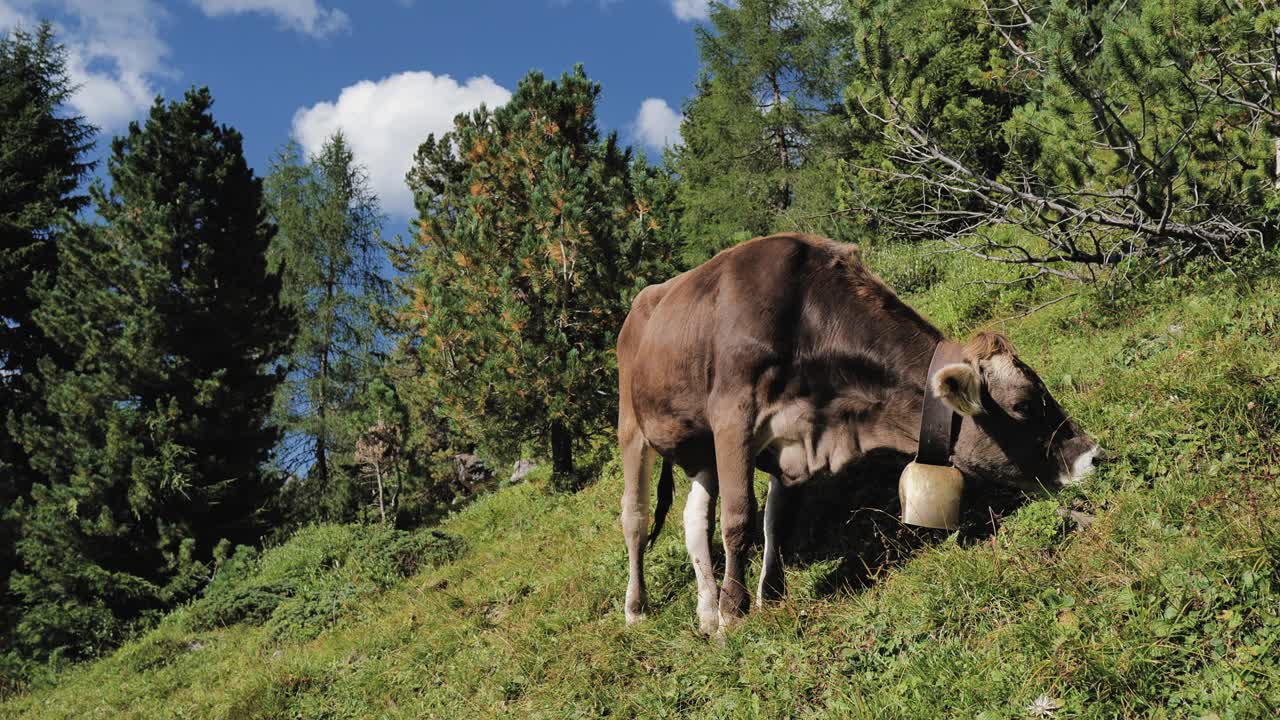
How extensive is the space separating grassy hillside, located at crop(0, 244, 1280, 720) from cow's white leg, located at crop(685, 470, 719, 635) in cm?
16

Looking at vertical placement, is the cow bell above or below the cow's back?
below

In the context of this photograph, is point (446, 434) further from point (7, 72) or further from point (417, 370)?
point (7, 72)

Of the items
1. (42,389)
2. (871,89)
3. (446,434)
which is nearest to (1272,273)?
(871,89)

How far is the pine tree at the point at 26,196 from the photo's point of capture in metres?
19.0

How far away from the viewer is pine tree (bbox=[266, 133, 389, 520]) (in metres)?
24.4

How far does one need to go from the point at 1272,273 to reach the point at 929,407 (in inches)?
158

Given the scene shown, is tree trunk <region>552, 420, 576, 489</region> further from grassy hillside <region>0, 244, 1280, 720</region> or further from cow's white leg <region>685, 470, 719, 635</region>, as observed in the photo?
cow's white leg <region>685, 470, 719, 635</region>

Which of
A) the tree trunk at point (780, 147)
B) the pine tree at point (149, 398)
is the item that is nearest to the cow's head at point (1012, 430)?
the pine tree at point (149, 398)

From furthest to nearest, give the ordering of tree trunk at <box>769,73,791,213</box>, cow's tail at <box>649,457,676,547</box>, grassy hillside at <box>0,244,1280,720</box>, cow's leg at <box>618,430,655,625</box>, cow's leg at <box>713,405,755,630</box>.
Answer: tree trunk at <box>769,73,791,213</box>
cow's tail at <box>649,457,676,547</box>
cow's leg at <box>618,430,655,625</box>
cow's leg at <box>713,405,755,630</box>
grassy hillside at <box>0,244,1280,720</box>

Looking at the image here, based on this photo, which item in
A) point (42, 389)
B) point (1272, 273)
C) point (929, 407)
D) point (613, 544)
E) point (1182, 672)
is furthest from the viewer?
point (42, 389)

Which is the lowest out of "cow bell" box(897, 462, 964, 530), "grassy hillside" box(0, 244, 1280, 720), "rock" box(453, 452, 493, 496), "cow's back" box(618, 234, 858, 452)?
"rock" box(453, 452, 493, 496)

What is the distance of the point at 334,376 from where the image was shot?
2556 centimetres

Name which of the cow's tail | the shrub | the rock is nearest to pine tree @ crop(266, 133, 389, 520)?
the rock

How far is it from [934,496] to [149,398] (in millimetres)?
16084
